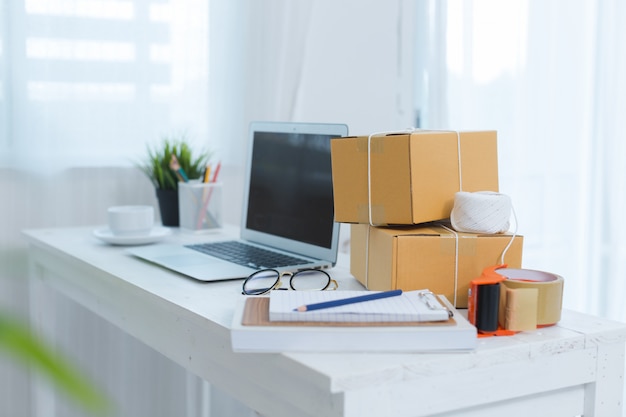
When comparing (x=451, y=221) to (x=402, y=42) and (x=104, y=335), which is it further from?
(x=402, y=42)

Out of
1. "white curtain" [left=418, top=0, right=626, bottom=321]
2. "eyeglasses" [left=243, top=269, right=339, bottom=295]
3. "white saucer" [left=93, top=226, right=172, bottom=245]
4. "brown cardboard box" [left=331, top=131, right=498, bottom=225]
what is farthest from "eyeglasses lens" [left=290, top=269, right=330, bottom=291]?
"white curtain" [left=418, top=0, right=626, bottom=321]

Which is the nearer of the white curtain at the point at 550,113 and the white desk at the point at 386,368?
the white desk at the point at 386,368

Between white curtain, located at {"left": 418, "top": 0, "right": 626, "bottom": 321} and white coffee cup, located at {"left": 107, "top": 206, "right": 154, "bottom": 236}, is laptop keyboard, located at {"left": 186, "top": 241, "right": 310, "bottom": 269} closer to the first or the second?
white coffee cup, located at {"left": 107, "top": 206, "right": 154, "bottom": 236}

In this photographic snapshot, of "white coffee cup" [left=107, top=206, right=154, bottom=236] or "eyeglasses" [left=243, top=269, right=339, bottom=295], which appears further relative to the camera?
"white coffee cup" [left=107, top=206, right=154, bottom=236]

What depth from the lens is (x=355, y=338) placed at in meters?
0.72

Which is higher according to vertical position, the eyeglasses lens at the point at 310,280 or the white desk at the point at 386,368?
the eyeglasses lens at the point at 310,280

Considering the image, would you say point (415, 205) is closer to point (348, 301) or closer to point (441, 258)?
point (441, 258)

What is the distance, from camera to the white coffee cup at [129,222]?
1457mm

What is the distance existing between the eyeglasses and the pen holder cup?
53 centimetres

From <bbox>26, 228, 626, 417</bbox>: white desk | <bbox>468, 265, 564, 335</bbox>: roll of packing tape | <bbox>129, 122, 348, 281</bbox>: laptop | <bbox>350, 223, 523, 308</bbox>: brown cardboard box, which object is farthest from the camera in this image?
<bbox>129, 122, 348, 281</bbox>: laptop

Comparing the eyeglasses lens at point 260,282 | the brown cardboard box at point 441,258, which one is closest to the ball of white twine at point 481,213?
the brown cardboard box at point 441,258

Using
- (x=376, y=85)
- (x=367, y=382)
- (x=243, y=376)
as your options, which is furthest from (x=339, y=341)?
(x=376, y=85)

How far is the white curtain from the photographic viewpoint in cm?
223

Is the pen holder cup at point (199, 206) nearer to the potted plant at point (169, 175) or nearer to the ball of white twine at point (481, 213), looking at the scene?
the potted plant at point (169, 175)
